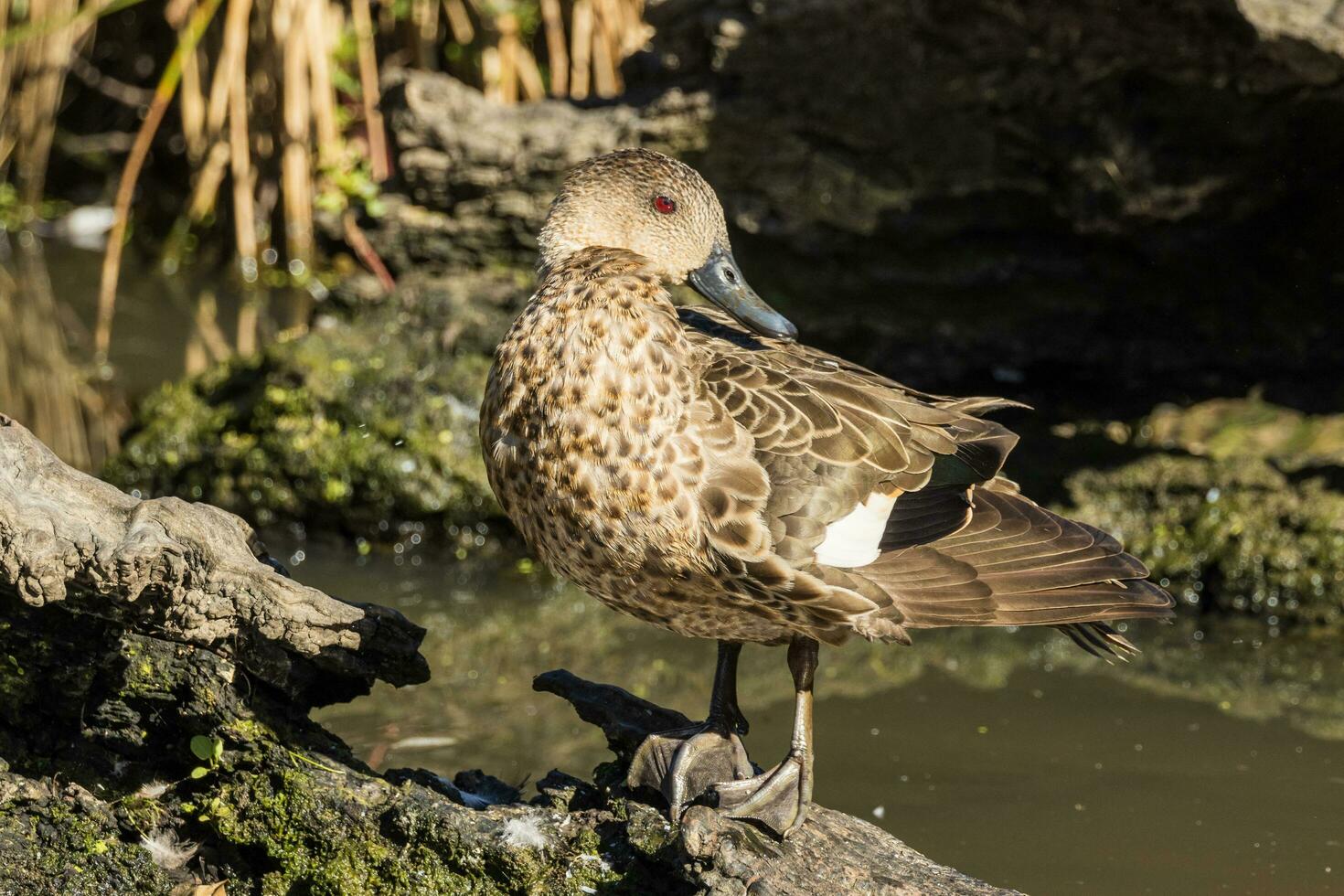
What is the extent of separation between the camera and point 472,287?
216 inches

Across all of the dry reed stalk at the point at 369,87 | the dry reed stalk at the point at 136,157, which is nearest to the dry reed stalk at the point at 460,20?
the dry reed stalk at the point at 369,87

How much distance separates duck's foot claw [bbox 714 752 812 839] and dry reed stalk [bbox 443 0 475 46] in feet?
19.3

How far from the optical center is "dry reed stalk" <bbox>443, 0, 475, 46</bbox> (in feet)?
25.4

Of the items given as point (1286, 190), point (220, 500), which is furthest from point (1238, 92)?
point (220, 500)

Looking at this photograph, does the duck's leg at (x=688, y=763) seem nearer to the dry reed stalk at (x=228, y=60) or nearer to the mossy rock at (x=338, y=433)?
the mossy rock at (x=338, y=433)

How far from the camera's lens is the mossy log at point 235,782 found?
8.31 ft

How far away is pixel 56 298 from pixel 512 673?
4269mm

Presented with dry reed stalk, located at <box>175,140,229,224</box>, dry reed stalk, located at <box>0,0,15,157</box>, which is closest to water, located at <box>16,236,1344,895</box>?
dry reed stalk, located at <box>175,140,229,224</box>

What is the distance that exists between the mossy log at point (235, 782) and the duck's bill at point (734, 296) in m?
0.91

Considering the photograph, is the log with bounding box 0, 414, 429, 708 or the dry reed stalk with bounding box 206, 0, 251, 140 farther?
the dry reed stalk with bounding box 206, 0, 251, 140

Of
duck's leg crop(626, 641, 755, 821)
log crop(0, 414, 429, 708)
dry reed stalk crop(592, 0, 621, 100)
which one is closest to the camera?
log crop(0, 414, 429, 708)

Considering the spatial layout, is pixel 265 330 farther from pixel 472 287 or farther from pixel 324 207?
pixel 472 287

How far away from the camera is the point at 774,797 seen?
2666mm

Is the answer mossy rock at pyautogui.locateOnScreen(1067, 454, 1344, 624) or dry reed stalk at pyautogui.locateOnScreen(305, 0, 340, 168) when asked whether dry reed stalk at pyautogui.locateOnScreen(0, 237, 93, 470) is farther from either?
mossy rock at pyautogui.locateOnScreen(1067, 454, 1344, 624)
